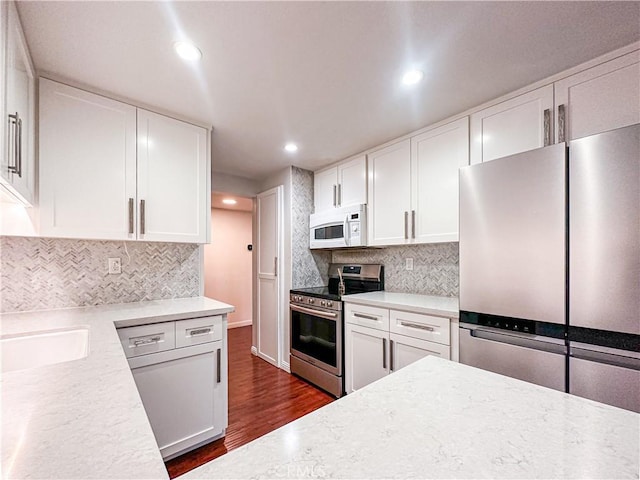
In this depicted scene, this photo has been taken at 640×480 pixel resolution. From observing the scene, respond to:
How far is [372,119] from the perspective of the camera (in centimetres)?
221

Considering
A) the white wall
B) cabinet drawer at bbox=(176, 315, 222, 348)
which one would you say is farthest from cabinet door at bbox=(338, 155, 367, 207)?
the white wall

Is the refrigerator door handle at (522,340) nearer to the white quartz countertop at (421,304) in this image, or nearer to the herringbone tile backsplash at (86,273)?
the white quartz countertop at (421,304)

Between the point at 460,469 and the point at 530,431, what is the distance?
0.73 ft

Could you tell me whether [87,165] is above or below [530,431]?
above

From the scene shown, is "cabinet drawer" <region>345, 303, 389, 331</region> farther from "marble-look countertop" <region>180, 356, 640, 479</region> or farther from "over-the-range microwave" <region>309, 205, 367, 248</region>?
"marble-look countertop" <region>180, 356, 640, 479</region>

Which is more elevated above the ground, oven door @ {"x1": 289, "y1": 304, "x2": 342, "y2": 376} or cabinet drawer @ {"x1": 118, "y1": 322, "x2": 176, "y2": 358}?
cabinet drawer @ {"x1": 118, "y1": 322, "x2": 176, "y2": 358}

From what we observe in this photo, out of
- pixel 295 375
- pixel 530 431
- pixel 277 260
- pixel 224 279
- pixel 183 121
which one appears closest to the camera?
pixel 530 431

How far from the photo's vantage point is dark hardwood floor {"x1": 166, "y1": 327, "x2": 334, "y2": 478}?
6.04 feet

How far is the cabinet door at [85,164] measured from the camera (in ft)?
5.47

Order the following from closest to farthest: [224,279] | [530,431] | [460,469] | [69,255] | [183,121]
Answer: [460,469]
[530,431]
[69,255]
[183,121]
[224,279]

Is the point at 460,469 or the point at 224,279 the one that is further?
the point at 224,279

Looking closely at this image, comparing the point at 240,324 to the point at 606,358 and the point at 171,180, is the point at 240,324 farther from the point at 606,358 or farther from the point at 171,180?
the point at 606,358

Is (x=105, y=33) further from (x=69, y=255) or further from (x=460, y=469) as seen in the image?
(x=460, y=469)

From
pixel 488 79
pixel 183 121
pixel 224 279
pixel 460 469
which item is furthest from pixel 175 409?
pixel 224 279
